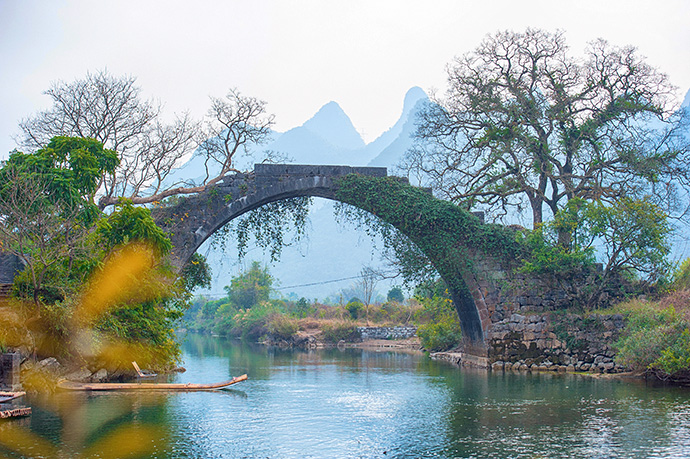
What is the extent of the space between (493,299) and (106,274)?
395 inches

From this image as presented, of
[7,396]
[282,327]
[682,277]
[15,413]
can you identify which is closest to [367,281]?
[282,327]

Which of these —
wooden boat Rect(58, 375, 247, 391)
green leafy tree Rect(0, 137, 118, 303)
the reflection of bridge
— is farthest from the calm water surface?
green leafy tree Rect(0, 137, 118, 303)

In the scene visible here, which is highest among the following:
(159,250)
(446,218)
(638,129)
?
(638,129)

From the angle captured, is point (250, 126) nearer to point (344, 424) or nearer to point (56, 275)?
point (56, 275)

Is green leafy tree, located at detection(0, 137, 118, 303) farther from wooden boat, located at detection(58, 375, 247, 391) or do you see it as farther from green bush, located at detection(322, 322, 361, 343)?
green bush, located at detection(322, 322, 361, 343)

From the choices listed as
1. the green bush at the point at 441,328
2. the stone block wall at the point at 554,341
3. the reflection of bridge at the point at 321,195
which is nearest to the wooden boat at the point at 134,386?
the reflection of bridge at the point at 321,195

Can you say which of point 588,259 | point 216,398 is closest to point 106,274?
point 216,398

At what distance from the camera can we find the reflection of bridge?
18188 mm

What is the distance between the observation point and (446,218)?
1888 cm

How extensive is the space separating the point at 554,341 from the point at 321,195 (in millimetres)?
7434

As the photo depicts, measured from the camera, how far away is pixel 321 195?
19.2 metres

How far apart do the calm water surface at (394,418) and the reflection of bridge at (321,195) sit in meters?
Result: 2.72

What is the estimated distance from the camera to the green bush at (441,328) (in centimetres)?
2506

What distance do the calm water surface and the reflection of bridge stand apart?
2723 mm
